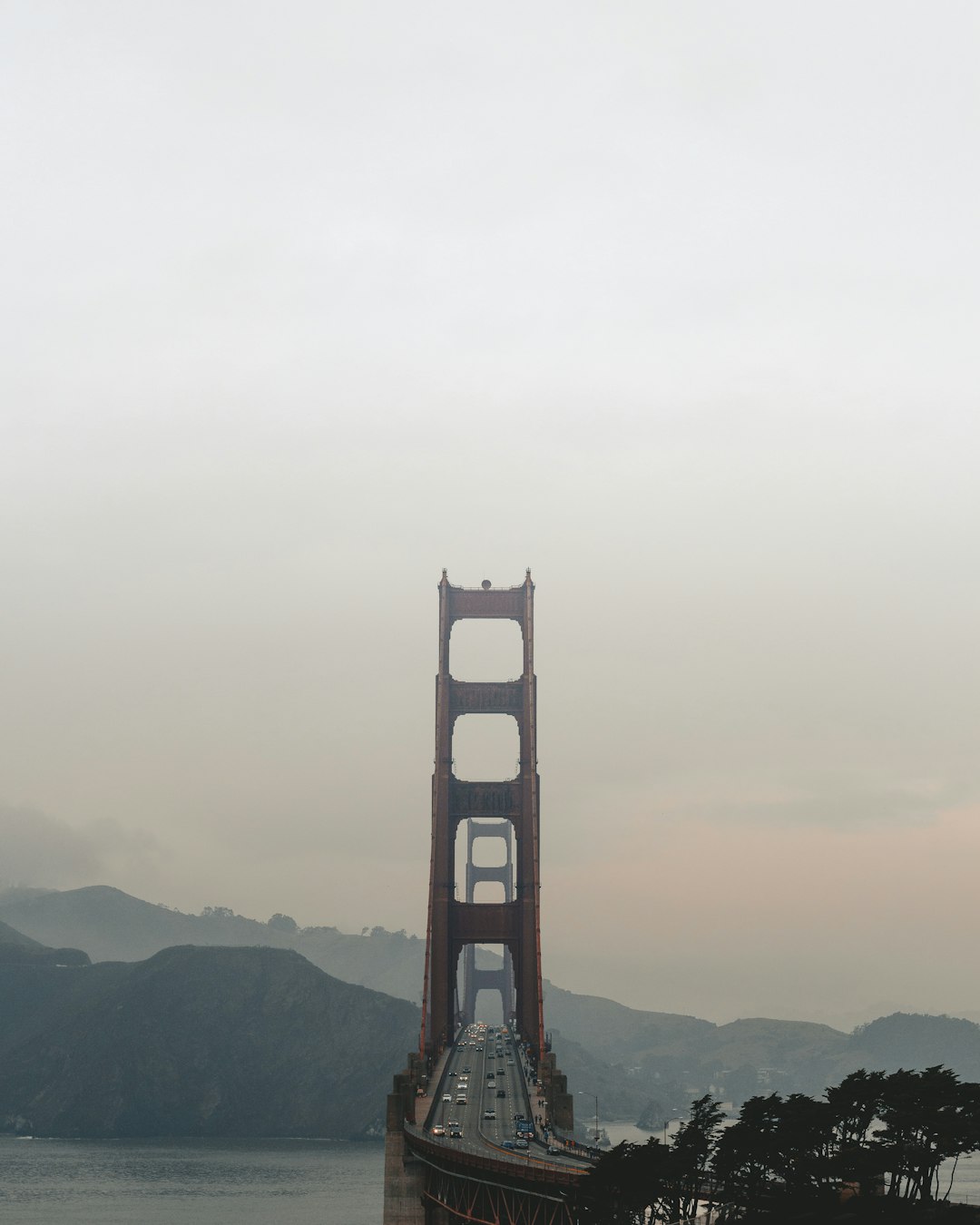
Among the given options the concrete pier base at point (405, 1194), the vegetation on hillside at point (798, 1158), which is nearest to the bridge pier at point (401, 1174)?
the concrete pier base at point (405, 1194)

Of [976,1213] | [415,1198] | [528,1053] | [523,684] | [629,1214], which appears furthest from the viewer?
[523,684]

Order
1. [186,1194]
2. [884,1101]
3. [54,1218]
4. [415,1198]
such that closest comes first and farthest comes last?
[884,1101]
[415,1198]
[54,1218]
[186,1194]

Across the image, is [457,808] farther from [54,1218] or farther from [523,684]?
[54,1218]

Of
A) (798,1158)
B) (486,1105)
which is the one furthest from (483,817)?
(798,1158)

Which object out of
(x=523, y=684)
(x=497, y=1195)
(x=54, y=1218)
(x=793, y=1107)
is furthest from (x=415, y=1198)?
(x=54, y=1218)

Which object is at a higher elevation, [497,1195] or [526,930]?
[526,930]

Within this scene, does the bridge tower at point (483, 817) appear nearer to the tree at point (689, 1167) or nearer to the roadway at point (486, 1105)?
the roadway at point (486, 1105)

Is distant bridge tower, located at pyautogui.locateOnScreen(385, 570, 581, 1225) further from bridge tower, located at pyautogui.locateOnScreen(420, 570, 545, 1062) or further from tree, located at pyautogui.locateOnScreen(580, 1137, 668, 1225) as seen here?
tree, located at pyautogui.locateOnScreen(580, 1137, 668, 1225)
